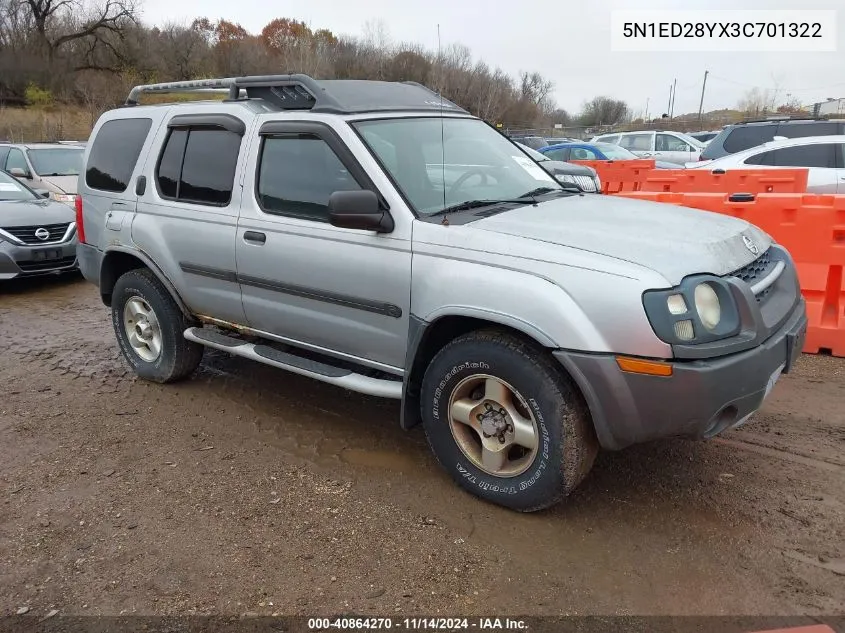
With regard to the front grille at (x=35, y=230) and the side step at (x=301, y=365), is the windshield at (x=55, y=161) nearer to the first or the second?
the front grille at (x=35, y=230)

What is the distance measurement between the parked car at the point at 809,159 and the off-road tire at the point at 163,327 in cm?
821

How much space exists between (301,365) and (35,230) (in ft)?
20.8

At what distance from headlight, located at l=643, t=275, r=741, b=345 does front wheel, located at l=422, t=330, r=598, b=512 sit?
50 cm

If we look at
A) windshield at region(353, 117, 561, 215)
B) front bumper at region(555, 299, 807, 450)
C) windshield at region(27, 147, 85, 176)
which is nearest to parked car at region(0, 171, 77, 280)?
windshield at region(27, 147, 85, 176)

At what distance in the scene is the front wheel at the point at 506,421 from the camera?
2.96 meters

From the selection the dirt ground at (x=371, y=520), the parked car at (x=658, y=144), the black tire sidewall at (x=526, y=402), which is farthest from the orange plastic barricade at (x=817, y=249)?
the parked car at (x=658, y=144)

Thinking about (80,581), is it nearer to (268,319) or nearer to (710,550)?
(268,319)

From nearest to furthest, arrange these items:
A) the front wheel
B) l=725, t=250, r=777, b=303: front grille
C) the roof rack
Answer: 1. the front wheel
2. l=725, t=250, r=777, b=303: front grille
3. the roof rack

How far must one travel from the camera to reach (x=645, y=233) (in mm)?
3160

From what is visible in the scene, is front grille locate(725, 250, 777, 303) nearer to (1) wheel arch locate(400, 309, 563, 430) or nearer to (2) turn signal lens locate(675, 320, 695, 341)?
(2) turn signal lens locate(675, 320, 695, 341)

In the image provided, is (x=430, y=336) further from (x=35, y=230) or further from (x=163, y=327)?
(x=35, y=230)

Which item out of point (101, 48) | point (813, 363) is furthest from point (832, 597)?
point (101, 48)

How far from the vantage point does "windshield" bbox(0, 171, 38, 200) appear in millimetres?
9156

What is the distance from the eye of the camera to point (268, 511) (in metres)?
3.35
